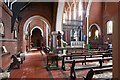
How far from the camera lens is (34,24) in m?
21.9

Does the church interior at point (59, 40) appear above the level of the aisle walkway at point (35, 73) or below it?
above

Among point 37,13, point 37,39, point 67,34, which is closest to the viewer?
point 37,13

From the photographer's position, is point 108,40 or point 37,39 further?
point 37,39

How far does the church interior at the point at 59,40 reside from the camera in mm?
4849

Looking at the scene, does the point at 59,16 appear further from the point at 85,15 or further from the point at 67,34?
the point at 67,34

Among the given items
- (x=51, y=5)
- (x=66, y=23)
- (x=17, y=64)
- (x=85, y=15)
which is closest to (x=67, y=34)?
(x=66, y=23)

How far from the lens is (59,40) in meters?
10.3

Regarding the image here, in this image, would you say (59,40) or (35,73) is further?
(59,40)

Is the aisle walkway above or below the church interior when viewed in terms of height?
below

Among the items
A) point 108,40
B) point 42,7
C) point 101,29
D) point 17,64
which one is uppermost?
point 42,7

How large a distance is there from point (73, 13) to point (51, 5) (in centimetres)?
1002

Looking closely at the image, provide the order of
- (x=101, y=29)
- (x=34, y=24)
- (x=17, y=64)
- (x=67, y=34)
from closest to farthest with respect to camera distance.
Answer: (x=17, y=64)
(x=101, y=29)
(x=67, y=34)
(x=34, y=24)

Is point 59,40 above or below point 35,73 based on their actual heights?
above

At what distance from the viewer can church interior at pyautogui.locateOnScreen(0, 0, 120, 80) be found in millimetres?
4849
